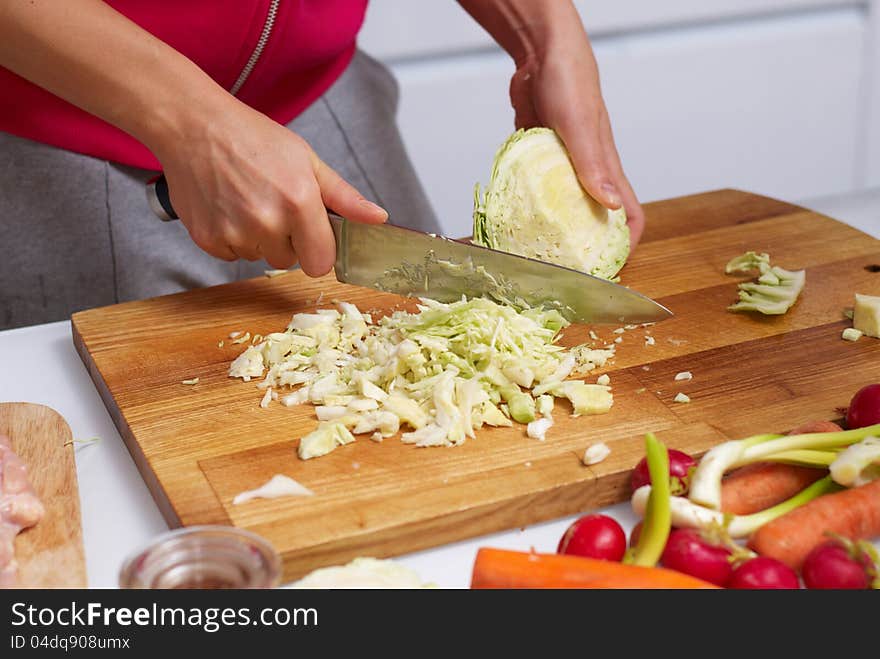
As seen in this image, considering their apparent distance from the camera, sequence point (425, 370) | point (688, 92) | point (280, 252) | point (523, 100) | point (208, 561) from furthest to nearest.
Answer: point (688, 92) → point (523, 100) → point (280, 252) → point (425, 370) → point (208, 561)

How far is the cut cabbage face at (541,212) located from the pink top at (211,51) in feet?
1.52

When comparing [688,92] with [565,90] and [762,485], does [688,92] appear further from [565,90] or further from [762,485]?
[762,485]

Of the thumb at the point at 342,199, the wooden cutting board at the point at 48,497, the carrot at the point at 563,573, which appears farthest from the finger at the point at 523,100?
the carrot at the point at 563,573

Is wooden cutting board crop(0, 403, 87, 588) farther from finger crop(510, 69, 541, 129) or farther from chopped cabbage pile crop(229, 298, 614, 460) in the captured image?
finger crop(510, 69, 541, 129)

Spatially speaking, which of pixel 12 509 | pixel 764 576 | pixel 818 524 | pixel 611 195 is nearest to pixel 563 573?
pixel 764 576

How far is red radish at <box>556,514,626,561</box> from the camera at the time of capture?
48.8 inches

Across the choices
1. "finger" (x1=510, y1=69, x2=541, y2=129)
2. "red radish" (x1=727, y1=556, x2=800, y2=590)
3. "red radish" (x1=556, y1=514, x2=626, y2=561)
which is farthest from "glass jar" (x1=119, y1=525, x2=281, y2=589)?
"finger" (x1=510, y1=69, x2=541, y2=129)

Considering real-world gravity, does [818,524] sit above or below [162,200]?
below

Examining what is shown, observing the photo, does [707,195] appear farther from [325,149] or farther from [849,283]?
[325,149]

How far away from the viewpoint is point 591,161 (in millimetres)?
2043

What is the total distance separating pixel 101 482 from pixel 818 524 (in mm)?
945

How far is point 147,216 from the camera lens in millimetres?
2197
